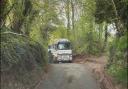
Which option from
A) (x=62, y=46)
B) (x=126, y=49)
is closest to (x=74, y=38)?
(x=62, y=46)

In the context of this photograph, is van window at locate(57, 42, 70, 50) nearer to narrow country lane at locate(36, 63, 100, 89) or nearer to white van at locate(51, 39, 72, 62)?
white van at locate(51, 39, 72, 62)

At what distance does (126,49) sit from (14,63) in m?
7.54

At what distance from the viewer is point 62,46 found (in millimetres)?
39250

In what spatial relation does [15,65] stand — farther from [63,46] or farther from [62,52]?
[63,46]

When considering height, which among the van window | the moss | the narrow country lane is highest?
the van window

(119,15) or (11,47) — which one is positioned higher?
(119,15)

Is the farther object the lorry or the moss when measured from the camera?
the lorry

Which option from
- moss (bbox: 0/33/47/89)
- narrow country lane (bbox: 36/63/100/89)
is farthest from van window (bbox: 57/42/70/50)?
moss (bbox: 0/33/47/89)

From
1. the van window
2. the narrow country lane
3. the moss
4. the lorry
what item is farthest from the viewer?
the van window

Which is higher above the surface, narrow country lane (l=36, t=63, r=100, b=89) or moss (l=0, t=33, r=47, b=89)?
moss (l=0, t=33, r=47, b=89)

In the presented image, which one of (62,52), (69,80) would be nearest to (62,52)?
(62,52)

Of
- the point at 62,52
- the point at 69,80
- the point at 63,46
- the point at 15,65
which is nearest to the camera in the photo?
the point at 15,65

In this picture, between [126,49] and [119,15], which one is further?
[119,15]

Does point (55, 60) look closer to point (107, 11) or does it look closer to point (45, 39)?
point (45, 39)
